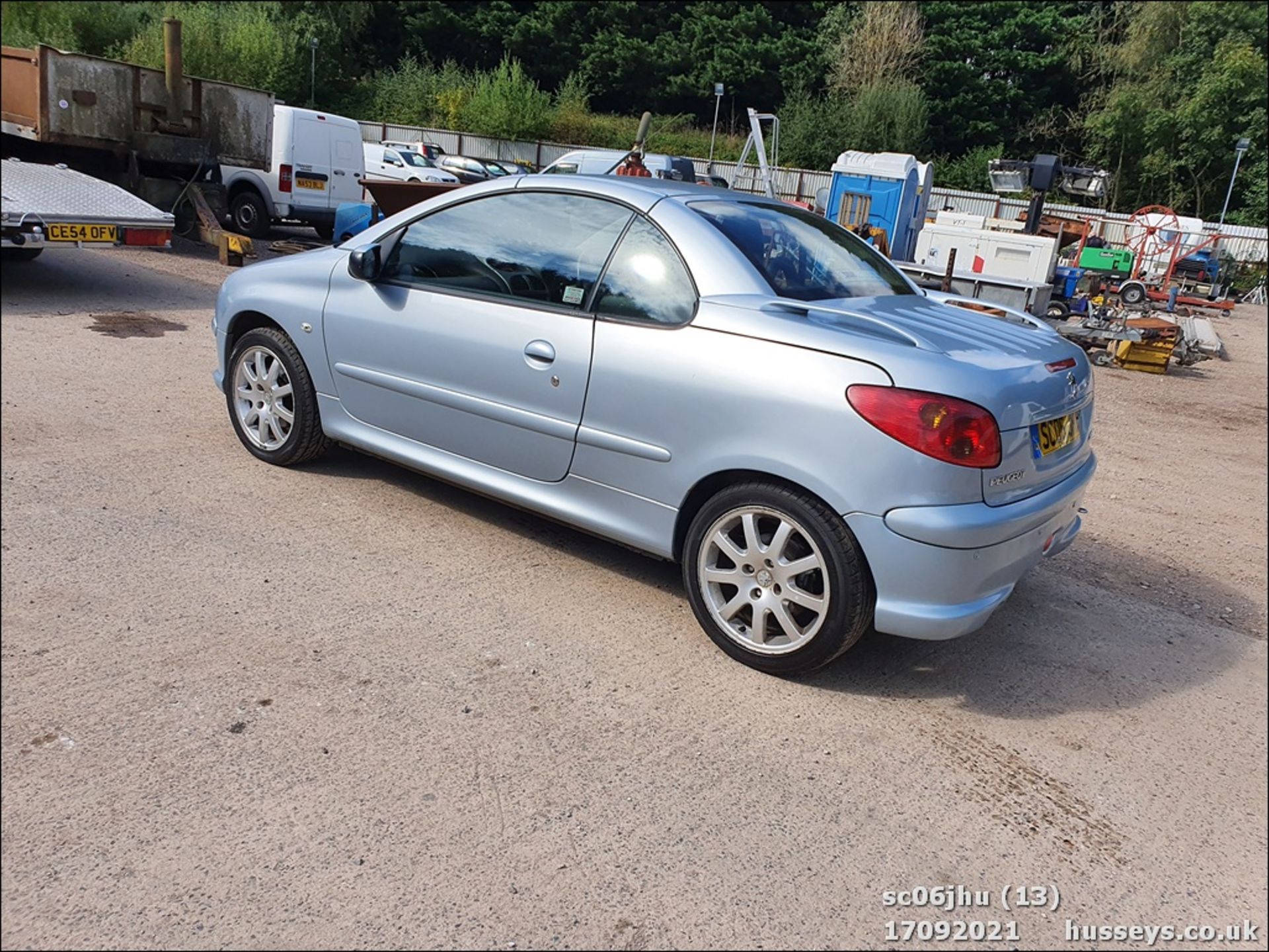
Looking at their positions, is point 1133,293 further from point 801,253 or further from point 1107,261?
point 801,253

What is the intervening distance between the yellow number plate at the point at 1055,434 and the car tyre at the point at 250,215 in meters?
13.4

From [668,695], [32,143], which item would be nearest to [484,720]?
[668,695]

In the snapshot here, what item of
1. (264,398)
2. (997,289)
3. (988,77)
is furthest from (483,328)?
(988,77)

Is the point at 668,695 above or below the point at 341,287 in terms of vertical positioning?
below

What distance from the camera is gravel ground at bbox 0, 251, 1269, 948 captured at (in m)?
2.19

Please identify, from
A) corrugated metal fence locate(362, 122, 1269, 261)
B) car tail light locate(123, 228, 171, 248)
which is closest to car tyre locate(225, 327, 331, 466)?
car tail light locate(123, 228, 171, 248)

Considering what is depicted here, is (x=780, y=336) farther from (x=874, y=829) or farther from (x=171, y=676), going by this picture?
(x=171, y=676)

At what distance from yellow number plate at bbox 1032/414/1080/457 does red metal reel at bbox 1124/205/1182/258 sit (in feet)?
64.7

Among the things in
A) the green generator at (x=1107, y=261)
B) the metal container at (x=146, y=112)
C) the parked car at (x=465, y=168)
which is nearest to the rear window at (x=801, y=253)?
the metal container at (x=146, y=112)

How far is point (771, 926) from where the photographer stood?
7.37 feet

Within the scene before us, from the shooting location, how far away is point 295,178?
563 inches

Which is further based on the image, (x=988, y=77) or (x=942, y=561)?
(x=988, y=77)

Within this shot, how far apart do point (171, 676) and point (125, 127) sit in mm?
11092

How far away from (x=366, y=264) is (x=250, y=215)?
37.8 feet
